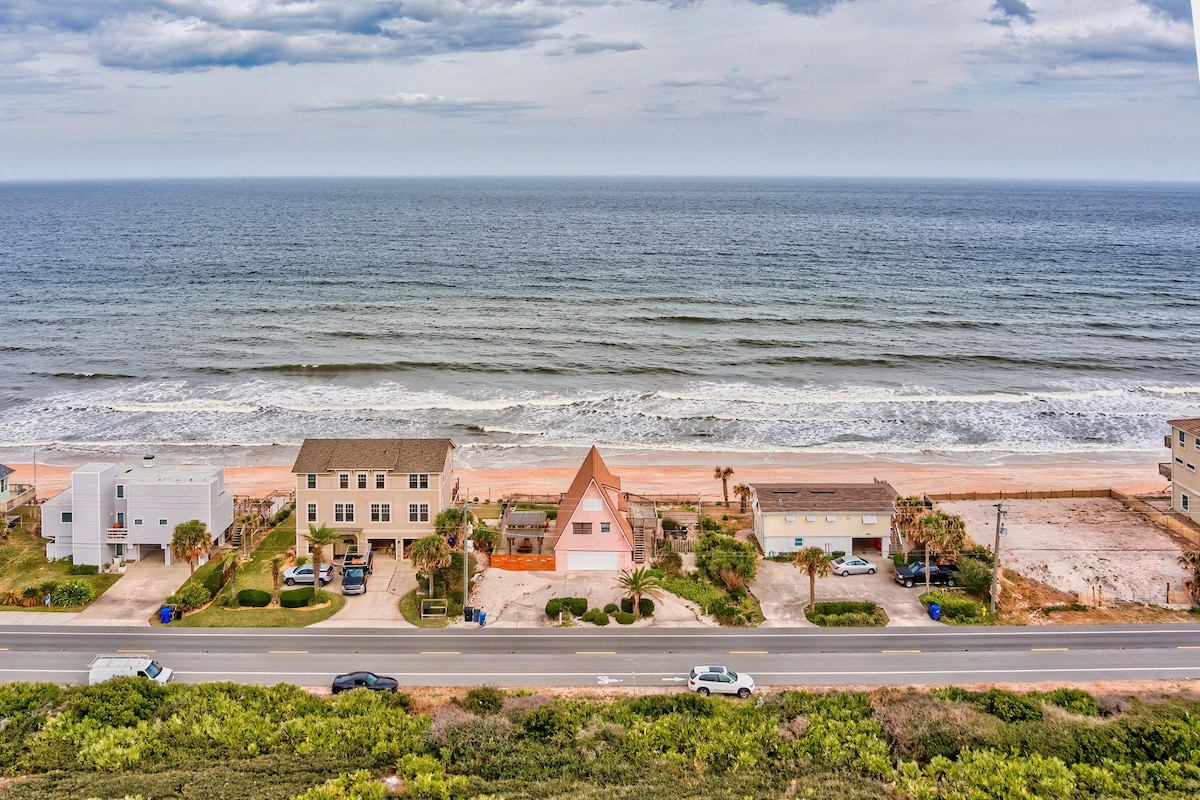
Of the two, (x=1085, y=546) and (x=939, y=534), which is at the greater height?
(x=939, y=534)

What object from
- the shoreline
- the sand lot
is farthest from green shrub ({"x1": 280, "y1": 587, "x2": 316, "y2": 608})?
the sand lot

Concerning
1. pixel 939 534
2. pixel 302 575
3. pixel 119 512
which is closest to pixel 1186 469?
pixel 939 534

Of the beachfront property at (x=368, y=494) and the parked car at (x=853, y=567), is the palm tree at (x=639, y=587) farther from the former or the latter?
the beachfront property at (x=368, y=494)

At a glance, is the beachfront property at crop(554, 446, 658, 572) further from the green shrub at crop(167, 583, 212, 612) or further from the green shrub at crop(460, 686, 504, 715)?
the green shrub at crop(167, 583, 212, 612)

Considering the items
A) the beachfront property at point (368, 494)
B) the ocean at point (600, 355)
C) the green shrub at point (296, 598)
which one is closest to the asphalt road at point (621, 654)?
the green shrub at point (296, 598)

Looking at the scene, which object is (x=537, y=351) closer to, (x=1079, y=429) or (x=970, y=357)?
(x=970, y=357)

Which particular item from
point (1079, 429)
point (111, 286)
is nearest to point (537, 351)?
point (1079, 429)

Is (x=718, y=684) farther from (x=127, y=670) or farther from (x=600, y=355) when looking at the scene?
(x=600, y=355)

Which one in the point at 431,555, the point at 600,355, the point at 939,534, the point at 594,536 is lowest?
the point at 594,536
